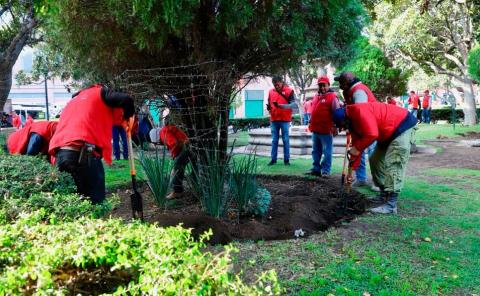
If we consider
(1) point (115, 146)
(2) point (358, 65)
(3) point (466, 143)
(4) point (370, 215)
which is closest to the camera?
(4) point (370, 215)

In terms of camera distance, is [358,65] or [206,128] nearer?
[206,128]

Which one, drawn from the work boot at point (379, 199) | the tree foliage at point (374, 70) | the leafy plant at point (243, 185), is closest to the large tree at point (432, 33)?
the tree foliage at point (374, 70)

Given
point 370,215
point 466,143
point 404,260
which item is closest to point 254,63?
point 370,215

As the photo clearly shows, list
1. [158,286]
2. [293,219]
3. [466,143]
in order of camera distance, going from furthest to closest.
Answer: [466,143]
[293,219]
[158,286]

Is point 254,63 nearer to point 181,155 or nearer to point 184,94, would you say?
point 184,94

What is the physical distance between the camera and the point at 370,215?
5.48 metres

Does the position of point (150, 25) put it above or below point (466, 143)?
above

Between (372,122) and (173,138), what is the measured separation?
2612mm

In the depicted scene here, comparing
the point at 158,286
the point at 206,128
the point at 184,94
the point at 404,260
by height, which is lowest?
the point at 404,260

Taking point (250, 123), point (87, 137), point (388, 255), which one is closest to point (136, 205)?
point (87, 137)

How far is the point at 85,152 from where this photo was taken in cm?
436

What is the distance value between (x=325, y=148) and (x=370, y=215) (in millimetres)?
2650

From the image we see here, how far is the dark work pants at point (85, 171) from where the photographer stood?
4328 mm

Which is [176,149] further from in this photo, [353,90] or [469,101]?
[469,101]
